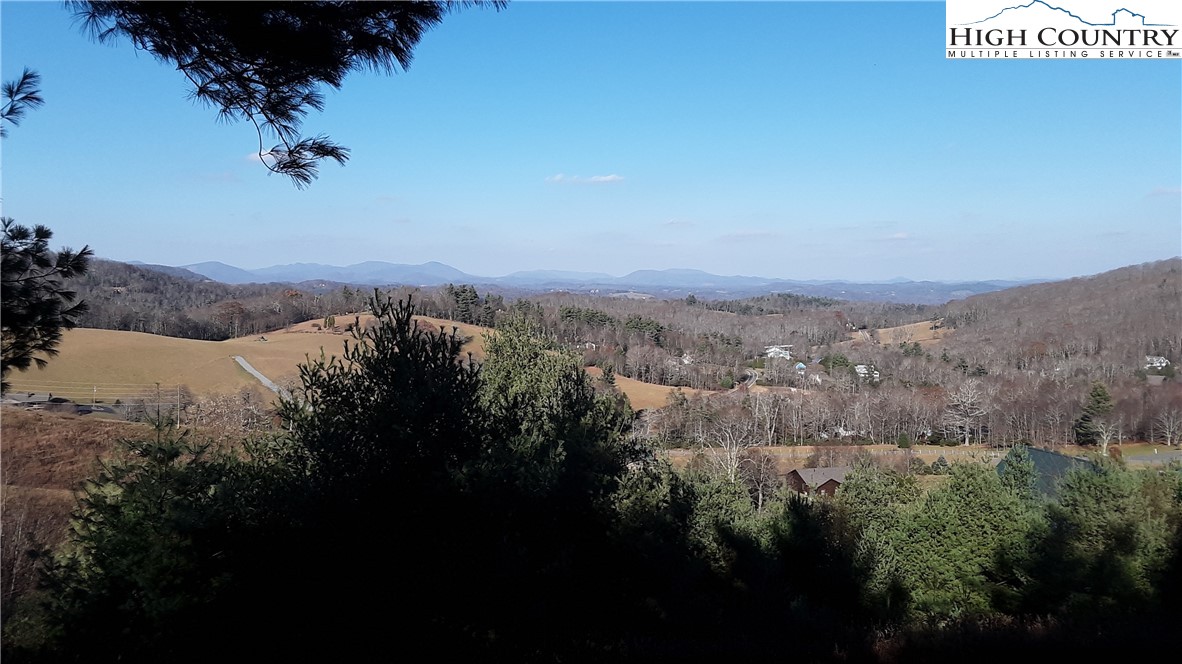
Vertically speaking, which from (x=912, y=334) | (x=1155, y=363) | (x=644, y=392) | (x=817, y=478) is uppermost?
(x=1155, y=363)

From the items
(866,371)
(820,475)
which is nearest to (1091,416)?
(820,475)

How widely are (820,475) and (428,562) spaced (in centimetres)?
2804

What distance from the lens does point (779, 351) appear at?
7931 centimetres

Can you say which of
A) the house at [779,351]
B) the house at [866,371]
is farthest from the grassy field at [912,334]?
the house at [866,371]

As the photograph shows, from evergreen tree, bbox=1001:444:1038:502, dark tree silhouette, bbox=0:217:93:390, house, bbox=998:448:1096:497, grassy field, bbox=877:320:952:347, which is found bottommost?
grassy field, bbox=877:320:952:347

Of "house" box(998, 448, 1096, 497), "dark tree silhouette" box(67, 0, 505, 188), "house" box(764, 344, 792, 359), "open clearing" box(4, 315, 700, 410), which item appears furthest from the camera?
"house" box(764, 344, 792, 359)

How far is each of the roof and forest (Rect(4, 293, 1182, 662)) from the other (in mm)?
19345

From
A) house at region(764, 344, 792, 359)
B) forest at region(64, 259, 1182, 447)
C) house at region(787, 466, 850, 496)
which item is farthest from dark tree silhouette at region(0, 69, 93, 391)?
house at region(764, 344, 792, 359)

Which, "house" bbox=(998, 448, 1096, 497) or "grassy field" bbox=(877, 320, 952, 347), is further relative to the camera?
"grassy field" bbox=(877, 320, 952, 347)

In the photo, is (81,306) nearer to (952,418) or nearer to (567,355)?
(567,355)

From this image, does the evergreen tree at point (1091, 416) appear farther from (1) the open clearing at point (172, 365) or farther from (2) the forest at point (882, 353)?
(1) the open clearing at point (172, 365)

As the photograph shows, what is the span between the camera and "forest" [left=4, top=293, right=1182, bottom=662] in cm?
562

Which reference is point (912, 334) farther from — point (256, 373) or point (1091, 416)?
point (256, 373)

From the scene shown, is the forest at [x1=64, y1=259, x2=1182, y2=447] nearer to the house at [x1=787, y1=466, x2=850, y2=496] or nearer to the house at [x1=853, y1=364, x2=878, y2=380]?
the house at [x1=853, y1=364, x2=878, y2=380]
